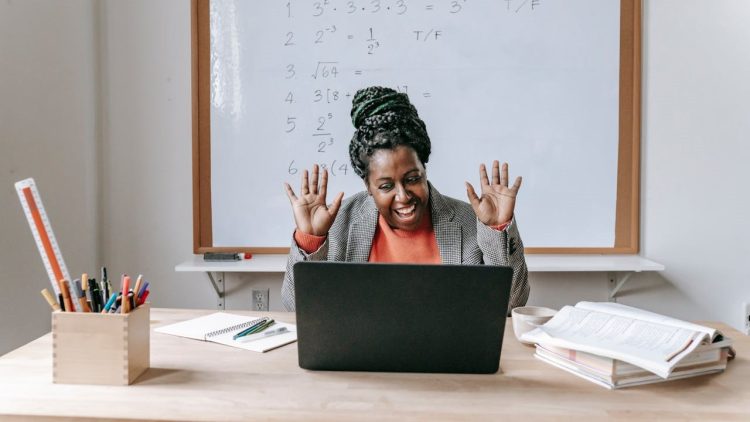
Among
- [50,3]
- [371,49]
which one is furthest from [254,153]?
[50,3]

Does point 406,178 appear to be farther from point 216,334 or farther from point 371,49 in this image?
point 371,49

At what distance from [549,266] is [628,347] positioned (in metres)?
1.32

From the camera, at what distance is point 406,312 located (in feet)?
3.03

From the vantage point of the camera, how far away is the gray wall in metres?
2.38

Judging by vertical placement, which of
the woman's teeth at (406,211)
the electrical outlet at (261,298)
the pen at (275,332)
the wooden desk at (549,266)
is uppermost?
the woman's teeth at (406,211)

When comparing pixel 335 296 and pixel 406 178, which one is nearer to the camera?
pixel 335 296

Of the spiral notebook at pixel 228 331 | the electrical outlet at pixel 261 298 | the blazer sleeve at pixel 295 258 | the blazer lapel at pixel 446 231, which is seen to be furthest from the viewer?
the electrical outlet at pixel 261 298

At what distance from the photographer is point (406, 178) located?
5.66ft

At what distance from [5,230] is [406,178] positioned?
1.26 m

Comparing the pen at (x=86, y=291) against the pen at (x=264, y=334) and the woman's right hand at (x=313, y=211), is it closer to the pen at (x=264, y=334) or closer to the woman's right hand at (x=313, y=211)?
the pen at (x=264, y=334)

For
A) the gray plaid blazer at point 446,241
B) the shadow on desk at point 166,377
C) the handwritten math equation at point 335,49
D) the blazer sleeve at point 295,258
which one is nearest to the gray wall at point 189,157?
the handwritten math equation at point 335,49

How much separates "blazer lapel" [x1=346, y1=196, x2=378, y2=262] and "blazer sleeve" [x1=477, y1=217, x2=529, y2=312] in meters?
0.33

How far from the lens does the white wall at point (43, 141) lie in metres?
1.89

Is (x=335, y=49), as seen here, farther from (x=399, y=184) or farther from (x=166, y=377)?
(x=166, y=377)
